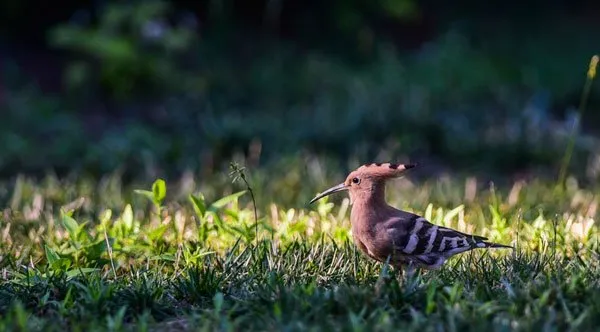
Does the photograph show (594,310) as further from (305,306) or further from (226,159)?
(226,159)

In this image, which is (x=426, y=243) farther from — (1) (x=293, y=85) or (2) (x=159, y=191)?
(1) (x=293, y=85)

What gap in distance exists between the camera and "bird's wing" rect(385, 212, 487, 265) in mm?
4590

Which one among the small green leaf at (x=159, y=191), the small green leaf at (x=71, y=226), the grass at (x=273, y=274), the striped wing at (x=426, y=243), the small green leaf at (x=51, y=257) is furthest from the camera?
the small green leaf at (x=159, y=191)

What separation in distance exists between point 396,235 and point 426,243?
0.13 m

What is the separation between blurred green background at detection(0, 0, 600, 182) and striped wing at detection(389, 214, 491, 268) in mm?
3263

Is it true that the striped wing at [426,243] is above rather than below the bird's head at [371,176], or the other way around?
below

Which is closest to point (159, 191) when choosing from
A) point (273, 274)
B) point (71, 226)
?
point (71, 226)

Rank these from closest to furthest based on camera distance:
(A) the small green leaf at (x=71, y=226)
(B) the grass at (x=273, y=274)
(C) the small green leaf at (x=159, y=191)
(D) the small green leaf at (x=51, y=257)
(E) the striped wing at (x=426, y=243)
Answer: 1. (B) the grass at (x=273, y=274)
2. (E) the striped wing at (x=426, y=243)
3. (D) the small green leaf at (x=51, y=257)
4. (A) the small green leaf at (x=71, y=226)
5. (C) the small green leaf at (x=159, y=191)

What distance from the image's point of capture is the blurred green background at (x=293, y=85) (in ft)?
27.6

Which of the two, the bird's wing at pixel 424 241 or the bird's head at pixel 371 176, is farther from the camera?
the bird's head at pixel 371 176

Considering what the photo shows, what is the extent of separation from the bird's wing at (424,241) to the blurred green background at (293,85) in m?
3.26

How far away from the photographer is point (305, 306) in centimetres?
402

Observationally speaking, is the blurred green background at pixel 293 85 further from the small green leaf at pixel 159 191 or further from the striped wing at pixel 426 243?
the striped wing at pixel 426 243

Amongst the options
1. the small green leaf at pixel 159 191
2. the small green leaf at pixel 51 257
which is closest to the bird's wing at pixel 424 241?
the small green leaf at pixel 159 191
